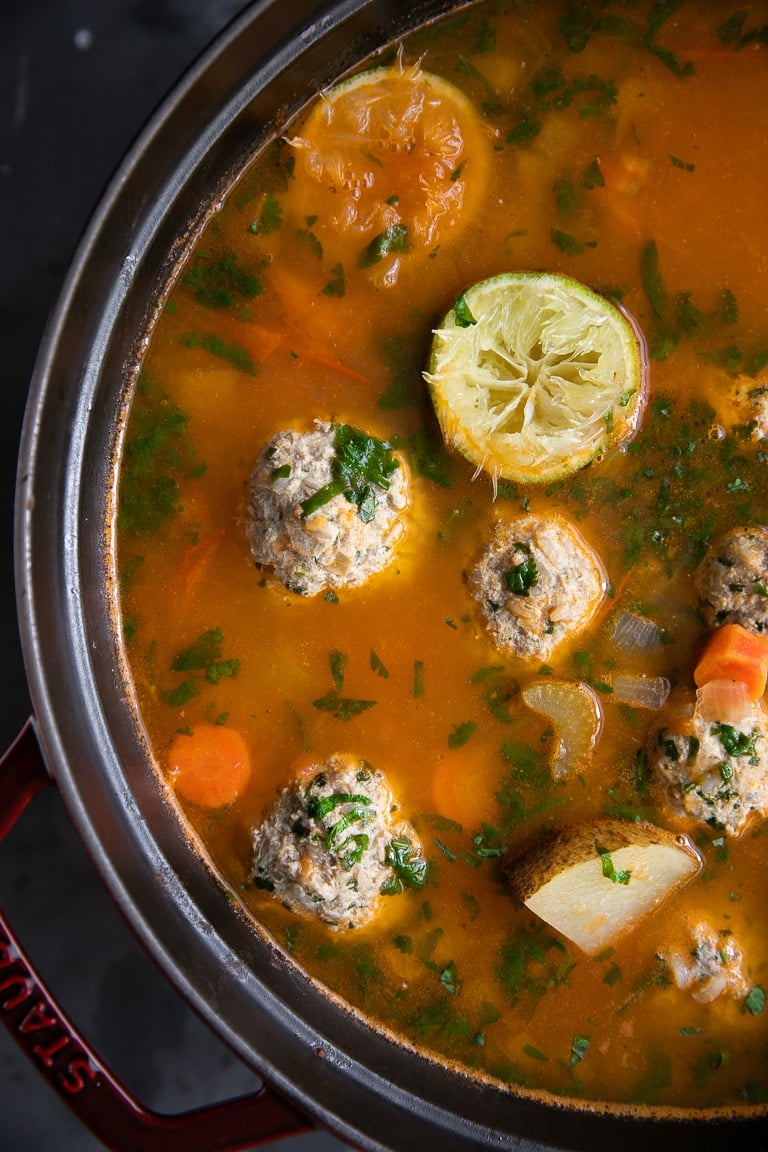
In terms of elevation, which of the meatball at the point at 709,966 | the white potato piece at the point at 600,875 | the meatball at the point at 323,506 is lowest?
the meatball at the point at 709,966

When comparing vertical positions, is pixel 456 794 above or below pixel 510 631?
below

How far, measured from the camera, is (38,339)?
3578mm

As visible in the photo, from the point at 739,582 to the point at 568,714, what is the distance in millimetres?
675

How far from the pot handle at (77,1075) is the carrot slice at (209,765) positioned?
54 centimetres

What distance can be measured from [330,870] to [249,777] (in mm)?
426

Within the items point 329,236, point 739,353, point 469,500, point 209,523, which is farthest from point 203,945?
point 739,353

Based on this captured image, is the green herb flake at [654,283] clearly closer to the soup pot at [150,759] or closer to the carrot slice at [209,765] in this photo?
the soup pot at [150,759]

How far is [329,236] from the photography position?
3.07m

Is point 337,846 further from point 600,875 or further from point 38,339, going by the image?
point 38,339

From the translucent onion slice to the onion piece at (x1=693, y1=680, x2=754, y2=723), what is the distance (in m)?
0.33

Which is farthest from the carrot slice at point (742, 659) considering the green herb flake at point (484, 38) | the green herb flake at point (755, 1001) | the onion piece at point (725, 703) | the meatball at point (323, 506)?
the green herb flake at point (484, 38)

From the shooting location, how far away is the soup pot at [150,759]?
106 inches

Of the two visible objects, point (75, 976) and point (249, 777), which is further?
point (75, 976)

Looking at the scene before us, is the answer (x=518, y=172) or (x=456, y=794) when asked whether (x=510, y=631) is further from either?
(x=518, y=172)
